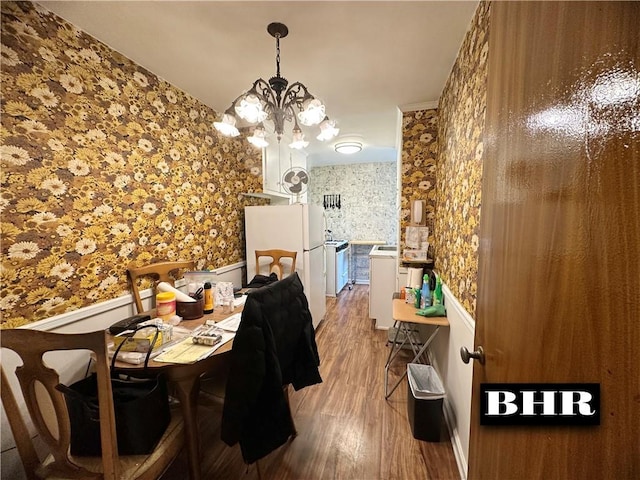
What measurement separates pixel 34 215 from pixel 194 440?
1.38 metres

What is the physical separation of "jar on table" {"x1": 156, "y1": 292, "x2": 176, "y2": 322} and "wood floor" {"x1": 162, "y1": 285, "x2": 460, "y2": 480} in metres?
0.81

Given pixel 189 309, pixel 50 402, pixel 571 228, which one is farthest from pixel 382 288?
pixel 50 402

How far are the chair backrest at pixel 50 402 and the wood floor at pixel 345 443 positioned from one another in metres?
0.65

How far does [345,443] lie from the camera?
1.56m

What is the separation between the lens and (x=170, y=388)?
54.3 inches

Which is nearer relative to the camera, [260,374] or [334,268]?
[260,374]

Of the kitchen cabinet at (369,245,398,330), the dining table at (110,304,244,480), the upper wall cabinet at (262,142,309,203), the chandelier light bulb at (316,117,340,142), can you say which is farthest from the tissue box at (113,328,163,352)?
the kitchen cabinet at (369,245,398,330)

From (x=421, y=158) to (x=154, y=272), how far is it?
2581mm

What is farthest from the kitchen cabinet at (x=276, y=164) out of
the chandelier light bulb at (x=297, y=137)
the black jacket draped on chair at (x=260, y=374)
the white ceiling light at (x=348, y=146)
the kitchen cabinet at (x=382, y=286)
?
the black jacket draped on chair at (x=260, y=374)

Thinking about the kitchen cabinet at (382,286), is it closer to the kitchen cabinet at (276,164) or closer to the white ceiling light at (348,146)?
the kitchen cabinet at (276,164)

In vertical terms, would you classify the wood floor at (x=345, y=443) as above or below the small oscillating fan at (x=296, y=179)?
below

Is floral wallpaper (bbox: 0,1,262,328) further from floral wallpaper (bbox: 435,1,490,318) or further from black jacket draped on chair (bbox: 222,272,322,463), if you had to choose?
floral wallpaper (bbox: 435,1,490,318)

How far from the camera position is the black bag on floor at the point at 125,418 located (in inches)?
37.2

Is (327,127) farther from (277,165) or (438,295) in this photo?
(277,165)
